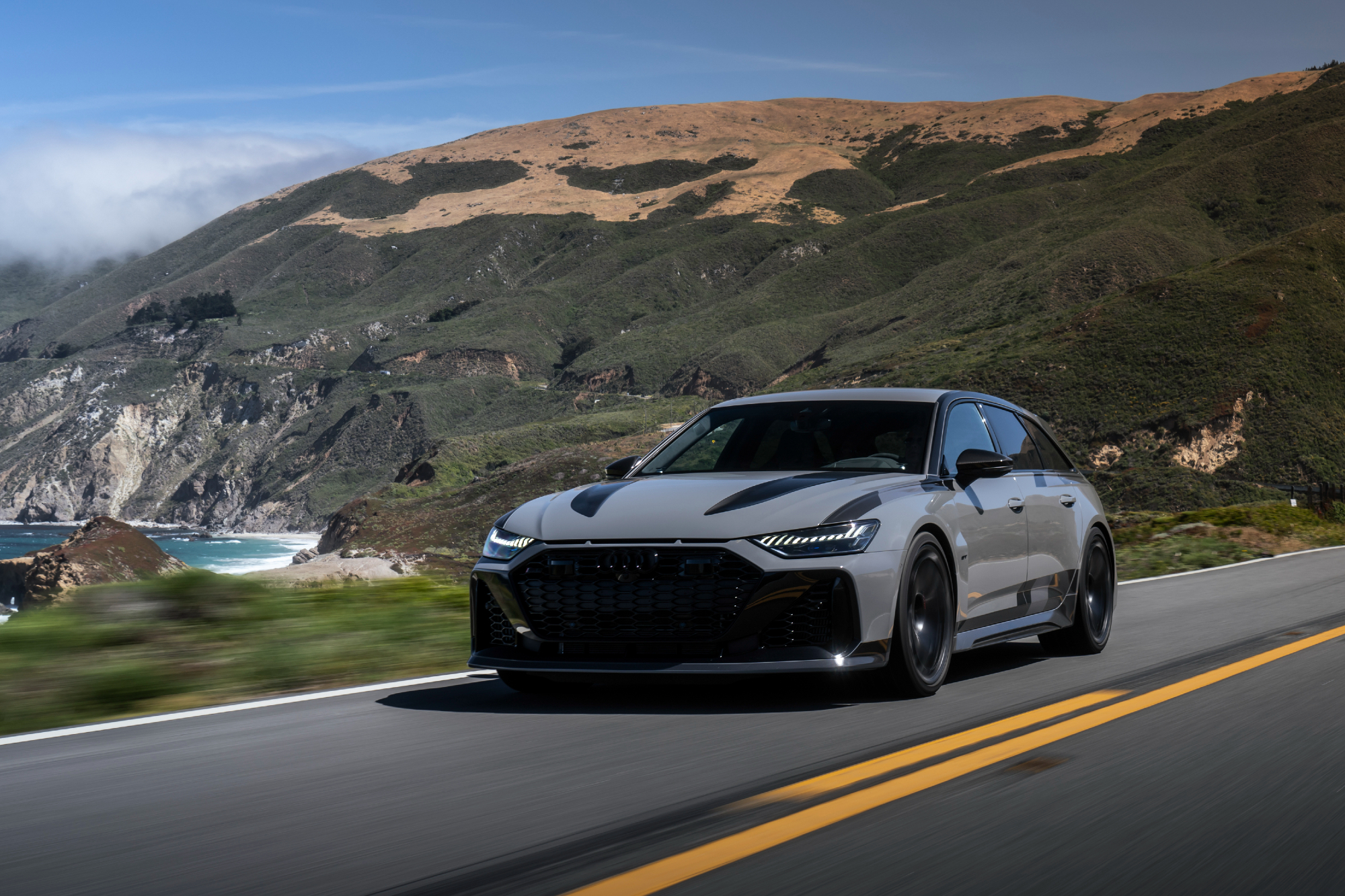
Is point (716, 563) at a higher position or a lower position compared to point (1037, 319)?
lower

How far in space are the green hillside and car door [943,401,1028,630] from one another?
4500cm

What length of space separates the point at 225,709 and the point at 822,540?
2.93m

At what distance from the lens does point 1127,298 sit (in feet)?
221

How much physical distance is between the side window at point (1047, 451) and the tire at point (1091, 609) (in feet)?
1.60

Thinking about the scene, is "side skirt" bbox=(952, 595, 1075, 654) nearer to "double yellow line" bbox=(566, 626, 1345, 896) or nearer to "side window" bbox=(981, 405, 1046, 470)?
"double yellow line" bbox=(566, 626, 1345, 896)

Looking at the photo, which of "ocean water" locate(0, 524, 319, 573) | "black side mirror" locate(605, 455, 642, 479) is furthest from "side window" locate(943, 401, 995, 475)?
"ocean water" locate(0, 524, 319, 573)

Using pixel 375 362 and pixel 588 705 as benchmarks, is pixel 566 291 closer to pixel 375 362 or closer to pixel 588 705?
pixel 375 362

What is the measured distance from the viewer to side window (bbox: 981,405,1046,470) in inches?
312

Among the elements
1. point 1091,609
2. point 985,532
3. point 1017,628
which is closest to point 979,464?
point 985,532

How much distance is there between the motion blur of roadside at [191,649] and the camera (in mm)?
6465

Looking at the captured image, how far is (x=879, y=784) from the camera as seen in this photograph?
4410 mm

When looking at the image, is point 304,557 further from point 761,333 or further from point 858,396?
point 858,396

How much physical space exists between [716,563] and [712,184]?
188 m

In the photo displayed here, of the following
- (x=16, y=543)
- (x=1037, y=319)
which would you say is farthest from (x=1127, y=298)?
(x=16, y=543)
